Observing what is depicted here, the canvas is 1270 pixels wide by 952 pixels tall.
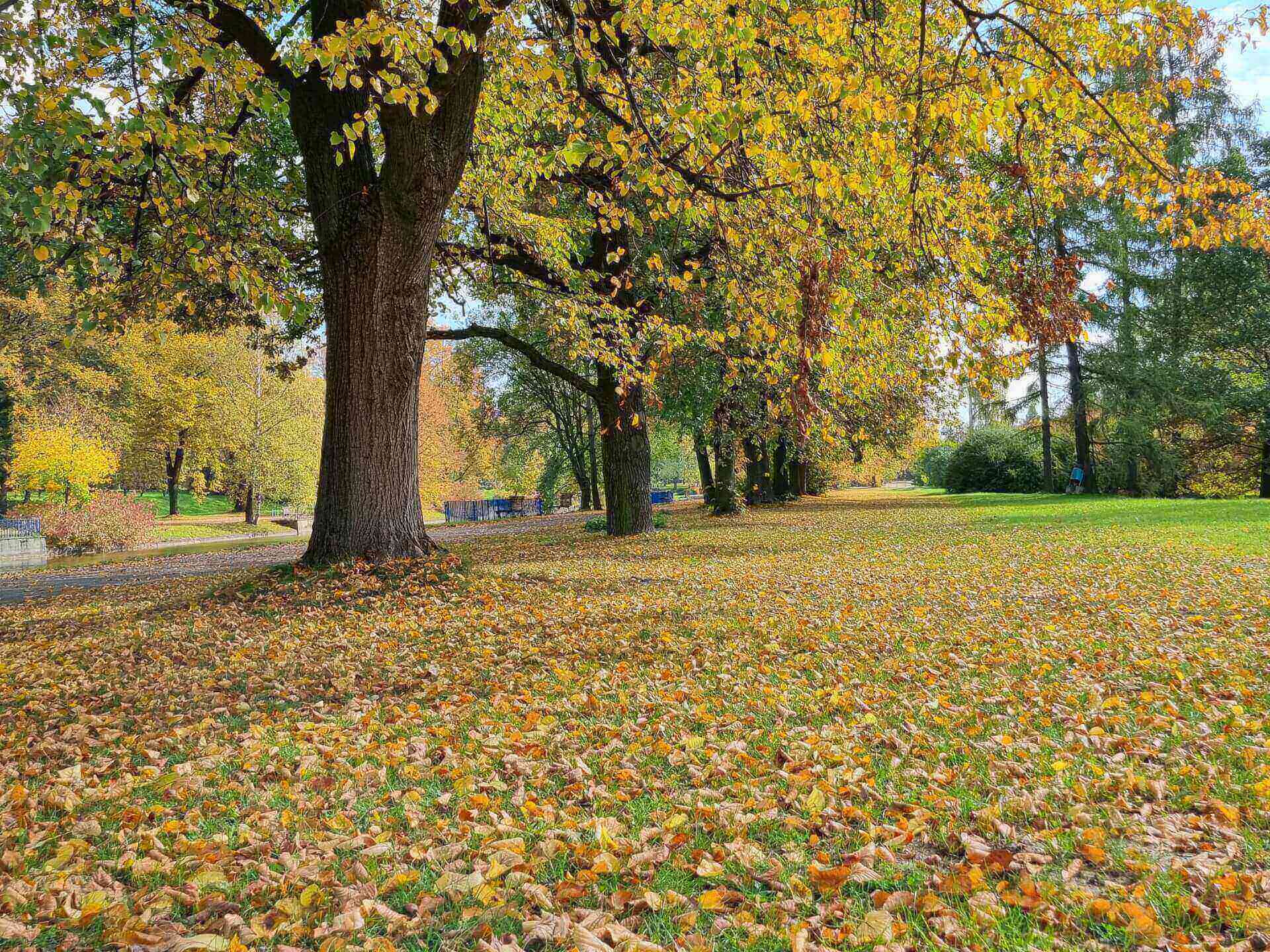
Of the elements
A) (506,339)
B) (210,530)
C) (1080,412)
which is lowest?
(210,530)

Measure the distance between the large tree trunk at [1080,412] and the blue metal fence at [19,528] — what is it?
32697mm

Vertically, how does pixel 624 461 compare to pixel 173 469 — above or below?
below

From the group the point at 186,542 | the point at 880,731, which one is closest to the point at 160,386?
the point at 186,542

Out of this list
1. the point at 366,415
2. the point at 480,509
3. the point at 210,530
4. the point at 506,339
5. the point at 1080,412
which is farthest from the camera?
the point at 480,509

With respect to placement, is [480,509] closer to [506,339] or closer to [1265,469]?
[506,339]

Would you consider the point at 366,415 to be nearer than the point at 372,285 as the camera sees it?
No

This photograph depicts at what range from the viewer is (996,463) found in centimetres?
3488

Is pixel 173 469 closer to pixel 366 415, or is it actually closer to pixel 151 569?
pixel 151 569

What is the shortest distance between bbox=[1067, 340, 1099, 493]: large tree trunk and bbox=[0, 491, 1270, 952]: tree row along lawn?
786 inches

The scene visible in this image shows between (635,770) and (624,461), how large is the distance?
1046 cm

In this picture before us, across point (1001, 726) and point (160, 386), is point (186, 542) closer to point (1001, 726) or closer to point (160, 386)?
point (160, 386)

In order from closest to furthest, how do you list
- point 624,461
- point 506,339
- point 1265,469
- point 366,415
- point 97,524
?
point 366,415
point 506,339
point 624,461
point 97,524
point 1265,469

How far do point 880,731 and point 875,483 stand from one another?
7290 cm

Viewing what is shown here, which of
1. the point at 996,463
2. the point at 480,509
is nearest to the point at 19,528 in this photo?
the point at 480,509
